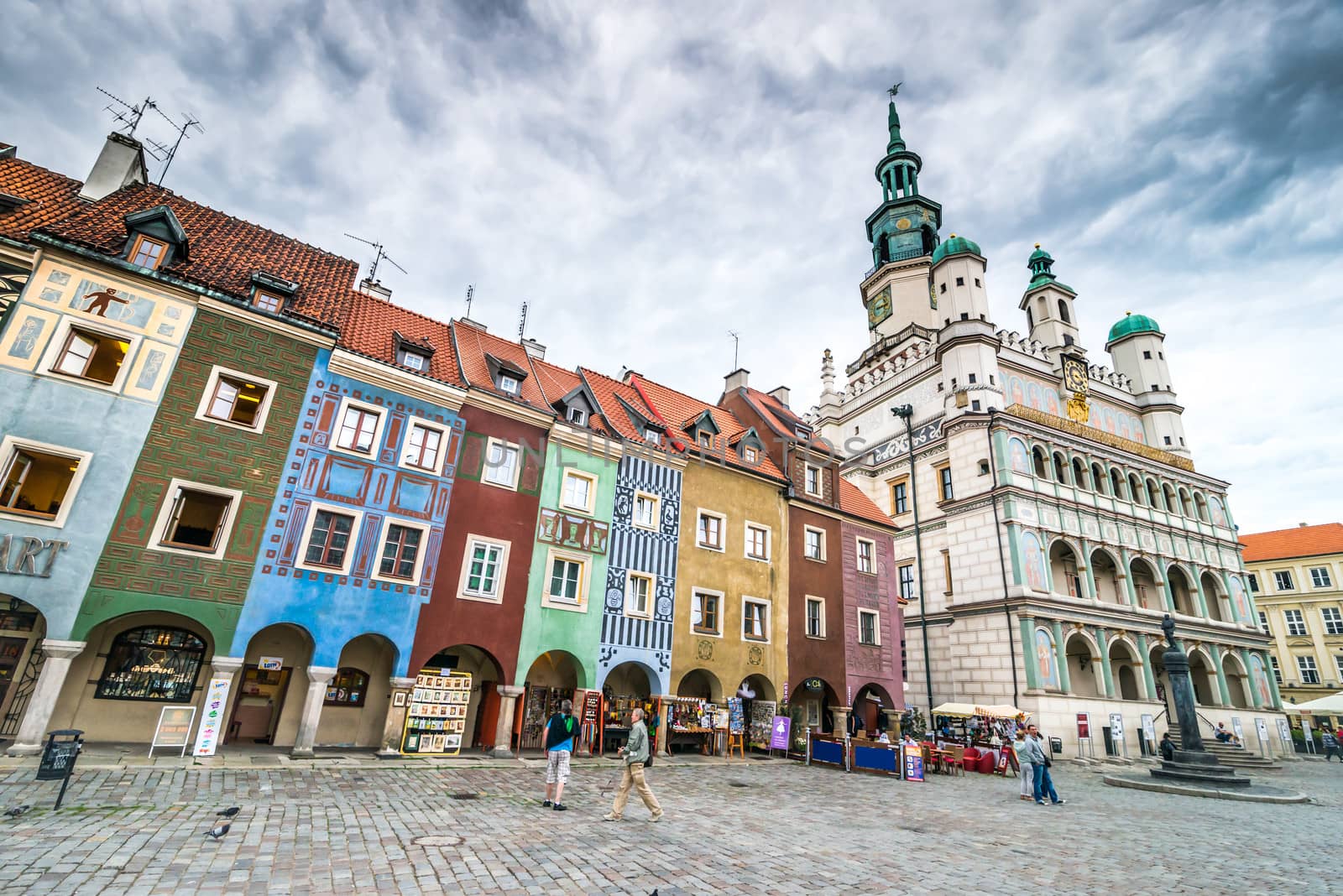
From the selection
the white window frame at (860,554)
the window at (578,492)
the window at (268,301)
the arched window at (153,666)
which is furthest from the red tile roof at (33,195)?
the white window frame at (860,554)

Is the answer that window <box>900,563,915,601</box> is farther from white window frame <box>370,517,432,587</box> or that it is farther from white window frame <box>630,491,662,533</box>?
white window frame <box>370,517,432,587</box>

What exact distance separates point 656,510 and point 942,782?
12.9m

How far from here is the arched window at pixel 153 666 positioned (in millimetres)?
15930

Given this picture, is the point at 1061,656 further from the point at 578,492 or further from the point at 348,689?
the point at 348,689

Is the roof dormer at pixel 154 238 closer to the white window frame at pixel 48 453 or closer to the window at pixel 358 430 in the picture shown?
the white window frame at pixel 48 453

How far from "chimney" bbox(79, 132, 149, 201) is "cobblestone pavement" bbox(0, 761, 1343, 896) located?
1636 centimetres

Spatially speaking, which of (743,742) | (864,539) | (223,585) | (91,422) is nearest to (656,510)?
(743,742)

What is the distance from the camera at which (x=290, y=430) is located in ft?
56.2

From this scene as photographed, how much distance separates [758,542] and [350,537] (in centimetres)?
1541

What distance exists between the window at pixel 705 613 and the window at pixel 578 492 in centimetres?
553

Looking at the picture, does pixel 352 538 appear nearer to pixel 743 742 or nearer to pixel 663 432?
pixel 663 432

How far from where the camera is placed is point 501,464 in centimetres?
2061

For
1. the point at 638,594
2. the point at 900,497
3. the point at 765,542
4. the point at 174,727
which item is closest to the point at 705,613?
the point at 638,594

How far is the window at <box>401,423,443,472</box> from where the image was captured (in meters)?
18.8
